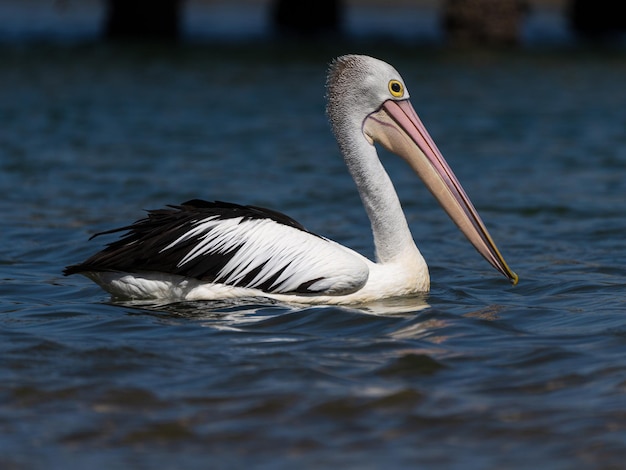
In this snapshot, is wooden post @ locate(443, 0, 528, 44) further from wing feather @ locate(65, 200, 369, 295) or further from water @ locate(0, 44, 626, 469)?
wing feather @ locate(65, 200, 369, 295)

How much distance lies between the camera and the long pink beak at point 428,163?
5793 mm

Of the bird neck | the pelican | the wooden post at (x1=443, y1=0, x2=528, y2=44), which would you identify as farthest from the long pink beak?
the wooden post at (x1=443, y1=0, x2=528, y2=44)

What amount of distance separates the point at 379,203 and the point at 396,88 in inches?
23.7

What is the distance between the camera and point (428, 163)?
5.85 meters

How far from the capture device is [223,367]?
15.0ft

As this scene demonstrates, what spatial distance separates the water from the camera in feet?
12.6

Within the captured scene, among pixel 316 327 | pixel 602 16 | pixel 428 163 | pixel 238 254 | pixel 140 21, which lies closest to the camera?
pixel 316 327

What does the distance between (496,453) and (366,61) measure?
2.71m

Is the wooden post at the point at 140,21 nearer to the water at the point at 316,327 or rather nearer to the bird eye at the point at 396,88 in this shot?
the water at the point at 316,327

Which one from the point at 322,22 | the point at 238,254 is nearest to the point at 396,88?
the point at 238,254

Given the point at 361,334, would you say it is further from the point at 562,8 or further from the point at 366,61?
the point at 562,8

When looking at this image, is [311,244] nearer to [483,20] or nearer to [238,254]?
[238,254]

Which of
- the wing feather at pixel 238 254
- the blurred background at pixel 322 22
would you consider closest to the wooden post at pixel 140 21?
the blurred background at pixel 322 22

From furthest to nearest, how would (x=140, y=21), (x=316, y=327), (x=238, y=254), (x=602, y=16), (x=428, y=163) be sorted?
(x=602, y=16) → (x=140, y=21) → (x=428, y=163) → (x=238, y=254) → (x=316, y=327)
